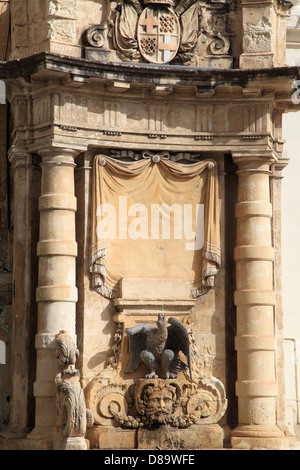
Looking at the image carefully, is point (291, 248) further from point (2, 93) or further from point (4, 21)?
point (4, 21)

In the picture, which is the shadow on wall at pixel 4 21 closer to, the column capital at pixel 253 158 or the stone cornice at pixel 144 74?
the stone cornice at pixel 144 74

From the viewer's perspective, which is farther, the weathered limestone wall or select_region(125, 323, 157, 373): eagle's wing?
the weathered limestone wall

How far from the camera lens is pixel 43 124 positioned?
20.3m

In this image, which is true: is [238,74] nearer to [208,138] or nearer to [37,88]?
[208,138]

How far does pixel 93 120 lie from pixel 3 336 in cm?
438

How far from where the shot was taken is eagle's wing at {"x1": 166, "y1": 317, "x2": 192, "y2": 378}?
20.2 m

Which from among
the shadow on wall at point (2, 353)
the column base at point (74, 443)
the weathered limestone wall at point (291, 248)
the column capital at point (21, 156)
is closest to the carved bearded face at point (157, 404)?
the column base at point (74, 443)

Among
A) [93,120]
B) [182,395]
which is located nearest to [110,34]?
[93,120]

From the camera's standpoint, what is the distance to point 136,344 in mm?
20344

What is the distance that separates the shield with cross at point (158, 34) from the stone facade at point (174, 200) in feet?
0.08

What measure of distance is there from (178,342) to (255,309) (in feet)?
5.03

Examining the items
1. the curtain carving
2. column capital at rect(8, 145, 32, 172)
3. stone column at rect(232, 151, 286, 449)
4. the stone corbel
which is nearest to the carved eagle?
the curtain carving

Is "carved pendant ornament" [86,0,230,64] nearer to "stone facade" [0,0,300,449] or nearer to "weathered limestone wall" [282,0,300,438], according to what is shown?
"stone facade" [0,0,300,449]
